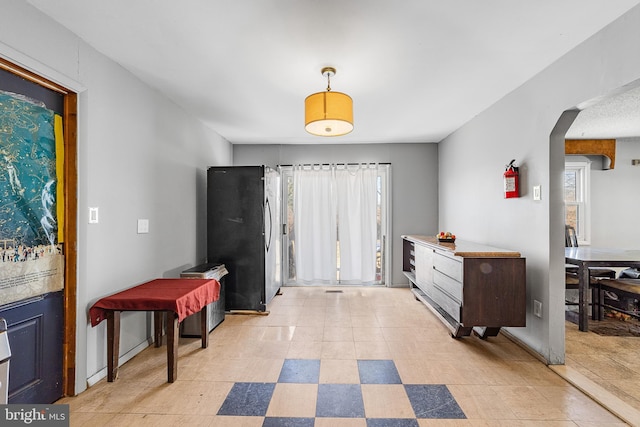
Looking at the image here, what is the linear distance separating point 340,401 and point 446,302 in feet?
5.34

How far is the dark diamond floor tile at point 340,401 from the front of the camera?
2035 mm

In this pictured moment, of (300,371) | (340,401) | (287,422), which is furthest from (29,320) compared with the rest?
(340,401)

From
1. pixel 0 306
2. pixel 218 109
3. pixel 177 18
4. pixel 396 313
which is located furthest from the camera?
pixel 396 313

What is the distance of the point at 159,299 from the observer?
7.84 feet

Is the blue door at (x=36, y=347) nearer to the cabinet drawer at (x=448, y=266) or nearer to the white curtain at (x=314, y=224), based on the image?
the cabinet drawer at (x=448, y=266)

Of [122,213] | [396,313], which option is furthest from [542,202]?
[122,213]

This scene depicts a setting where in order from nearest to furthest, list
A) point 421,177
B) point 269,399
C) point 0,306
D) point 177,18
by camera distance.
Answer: point 0,306
point 177,18
point 269,399
point 421,177

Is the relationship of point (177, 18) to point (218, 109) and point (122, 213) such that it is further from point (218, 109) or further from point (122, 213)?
point (218, 109)

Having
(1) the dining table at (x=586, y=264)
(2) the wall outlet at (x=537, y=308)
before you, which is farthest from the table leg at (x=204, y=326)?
(1) the dining table at (x=586, y=264)

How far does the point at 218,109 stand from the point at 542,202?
134 inches

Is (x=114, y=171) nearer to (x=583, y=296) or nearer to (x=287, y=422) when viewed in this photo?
(x=287, y=422)

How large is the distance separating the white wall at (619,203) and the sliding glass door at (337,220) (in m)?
3.14

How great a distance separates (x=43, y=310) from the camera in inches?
81.7

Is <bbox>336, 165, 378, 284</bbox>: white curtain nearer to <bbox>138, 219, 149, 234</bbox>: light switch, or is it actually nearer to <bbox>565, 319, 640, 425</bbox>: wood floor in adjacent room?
<bbox>565, 319, 640, 425</bbox>: wood floor in adjacent room
